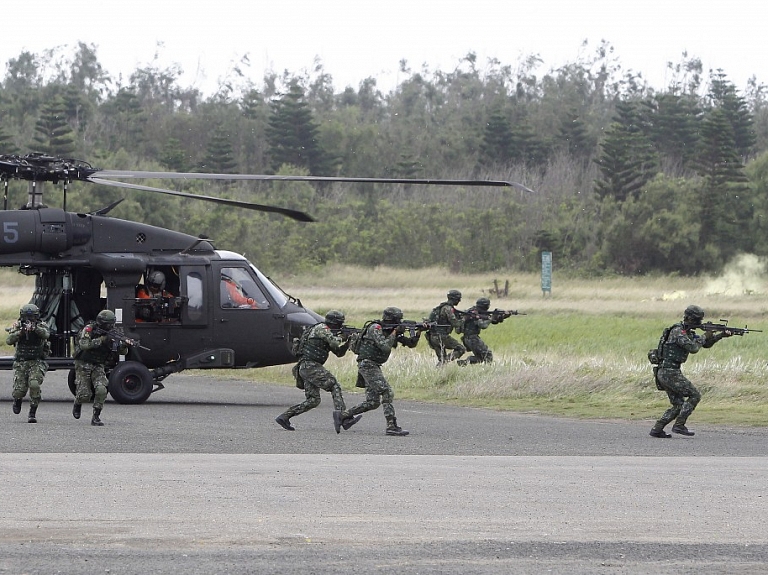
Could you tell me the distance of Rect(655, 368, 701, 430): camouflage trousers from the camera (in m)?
14.7

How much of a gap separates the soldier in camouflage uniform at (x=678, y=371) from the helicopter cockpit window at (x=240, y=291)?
22.4 ft

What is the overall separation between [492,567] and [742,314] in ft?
111

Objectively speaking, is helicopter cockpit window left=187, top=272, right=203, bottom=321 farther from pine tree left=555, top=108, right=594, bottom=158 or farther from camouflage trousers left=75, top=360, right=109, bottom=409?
pine tree left=555, top=108, right=594, bottom=158

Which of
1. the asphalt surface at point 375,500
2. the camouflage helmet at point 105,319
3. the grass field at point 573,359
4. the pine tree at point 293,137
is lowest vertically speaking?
the grass field at point 573,359

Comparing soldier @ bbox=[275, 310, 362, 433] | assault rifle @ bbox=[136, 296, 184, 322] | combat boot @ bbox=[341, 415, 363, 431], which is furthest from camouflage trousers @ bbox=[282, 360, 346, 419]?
assault rifle @ bbox=[136, 296, 184, 322]

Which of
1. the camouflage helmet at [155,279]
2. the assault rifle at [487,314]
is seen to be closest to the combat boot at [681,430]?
the assault rifle at [487,314]

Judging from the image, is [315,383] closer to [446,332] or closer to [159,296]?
[159,296]

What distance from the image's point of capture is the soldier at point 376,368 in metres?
14.4

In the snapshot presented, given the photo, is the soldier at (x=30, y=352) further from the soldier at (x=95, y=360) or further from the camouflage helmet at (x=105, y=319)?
the camouflage helmet at (x=105, y=319)

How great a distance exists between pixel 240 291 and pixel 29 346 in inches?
181

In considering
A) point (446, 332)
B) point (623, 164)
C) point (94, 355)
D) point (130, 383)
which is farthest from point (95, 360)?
point (623, 164)

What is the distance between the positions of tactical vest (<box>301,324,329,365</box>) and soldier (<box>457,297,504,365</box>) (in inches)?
291

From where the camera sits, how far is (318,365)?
14633 mm

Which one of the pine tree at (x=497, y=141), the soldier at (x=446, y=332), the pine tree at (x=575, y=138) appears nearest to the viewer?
the soldier at (x=446, y=332)
